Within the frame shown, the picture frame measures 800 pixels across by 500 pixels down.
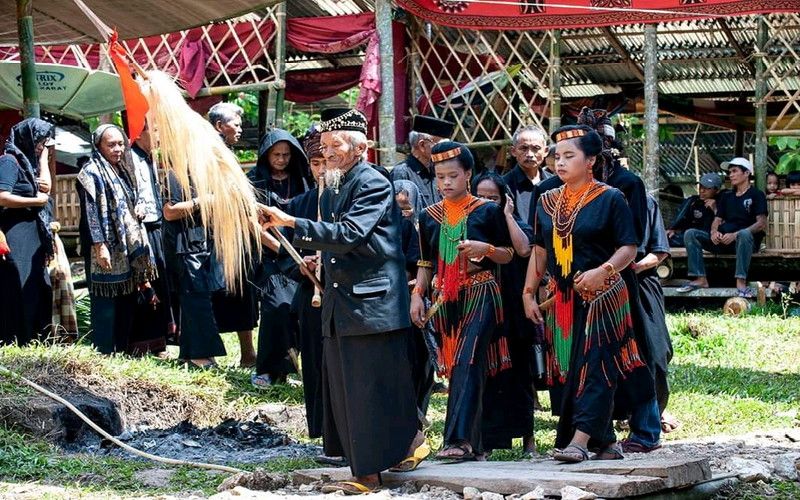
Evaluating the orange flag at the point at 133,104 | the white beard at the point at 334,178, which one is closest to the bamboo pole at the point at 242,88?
the orange flag at the point at 133,104

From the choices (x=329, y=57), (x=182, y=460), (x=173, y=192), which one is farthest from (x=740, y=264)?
(x=182, y=460)

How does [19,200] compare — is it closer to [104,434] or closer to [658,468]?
[104,434]

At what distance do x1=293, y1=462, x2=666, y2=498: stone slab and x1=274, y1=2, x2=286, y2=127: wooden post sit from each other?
27.4ft

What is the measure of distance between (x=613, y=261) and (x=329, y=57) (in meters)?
10.0

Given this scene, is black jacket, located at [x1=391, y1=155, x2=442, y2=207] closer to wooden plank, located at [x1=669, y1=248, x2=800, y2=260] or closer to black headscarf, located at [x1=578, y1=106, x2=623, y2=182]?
black headscarf, located at [x1=578, y1=106, x2=623, y2=182]

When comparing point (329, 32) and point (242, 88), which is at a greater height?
point (329, 32)

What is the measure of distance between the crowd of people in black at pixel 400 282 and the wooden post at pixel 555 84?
4869 mm

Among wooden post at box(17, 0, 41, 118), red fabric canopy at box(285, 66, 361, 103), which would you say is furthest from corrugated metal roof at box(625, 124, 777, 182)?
wooden post at box(17, 0, 41, 118)

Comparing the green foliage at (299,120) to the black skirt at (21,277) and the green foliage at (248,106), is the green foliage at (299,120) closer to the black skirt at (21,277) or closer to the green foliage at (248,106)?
the green foliage at (248,106)

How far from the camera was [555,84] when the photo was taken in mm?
13648

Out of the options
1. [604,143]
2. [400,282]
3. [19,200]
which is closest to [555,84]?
[19,200]

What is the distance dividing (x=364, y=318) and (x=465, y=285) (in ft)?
3.38

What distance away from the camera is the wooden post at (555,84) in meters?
13.6

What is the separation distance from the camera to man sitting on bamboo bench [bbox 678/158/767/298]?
1316cm
